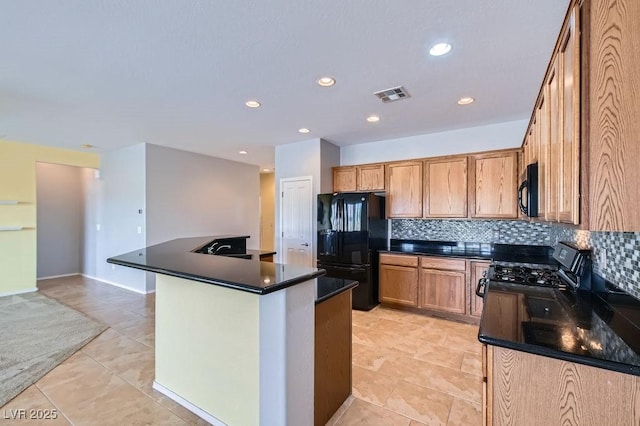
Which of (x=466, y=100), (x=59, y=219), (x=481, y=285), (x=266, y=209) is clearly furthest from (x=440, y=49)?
(x=59, y=219)

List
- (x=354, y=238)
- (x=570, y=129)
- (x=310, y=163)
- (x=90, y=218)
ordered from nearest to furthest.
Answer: (x=570, y=129) → (x=354, y=238) → (x=310, y=163) → (x=90, y=218)

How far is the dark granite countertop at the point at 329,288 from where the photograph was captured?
1.79 m

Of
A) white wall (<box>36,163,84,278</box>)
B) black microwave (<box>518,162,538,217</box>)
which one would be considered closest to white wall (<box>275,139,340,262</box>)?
black microwave (<box>518,162,538,217</box>)

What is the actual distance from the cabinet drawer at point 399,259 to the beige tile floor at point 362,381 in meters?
0.76

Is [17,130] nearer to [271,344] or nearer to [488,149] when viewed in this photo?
[271,344]

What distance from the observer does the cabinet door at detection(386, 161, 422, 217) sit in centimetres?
410

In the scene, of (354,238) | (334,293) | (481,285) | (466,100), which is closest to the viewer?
(334,293)

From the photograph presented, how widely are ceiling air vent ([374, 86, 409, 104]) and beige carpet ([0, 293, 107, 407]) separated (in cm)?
389

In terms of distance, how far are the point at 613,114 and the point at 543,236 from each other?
130 inches

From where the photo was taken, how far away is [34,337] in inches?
124

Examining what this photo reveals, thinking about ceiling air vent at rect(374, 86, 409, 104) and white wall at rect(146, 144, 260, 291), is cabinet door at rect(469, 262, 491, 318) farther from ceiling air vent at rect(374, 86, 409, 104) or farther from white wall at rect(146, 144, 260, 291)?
white wall at rect(146, 144, 260, 291)

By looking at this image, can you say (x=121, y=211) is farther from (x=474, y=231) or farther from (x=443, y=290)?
(x=474, y=231)

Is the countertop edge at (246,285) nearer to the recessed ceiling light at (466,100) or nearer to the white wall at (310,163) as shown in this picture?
the recessed ceiling light at (466,100)

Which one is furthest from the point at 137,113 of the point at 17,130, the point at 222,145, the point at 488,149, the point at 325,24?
the point at 488,149
